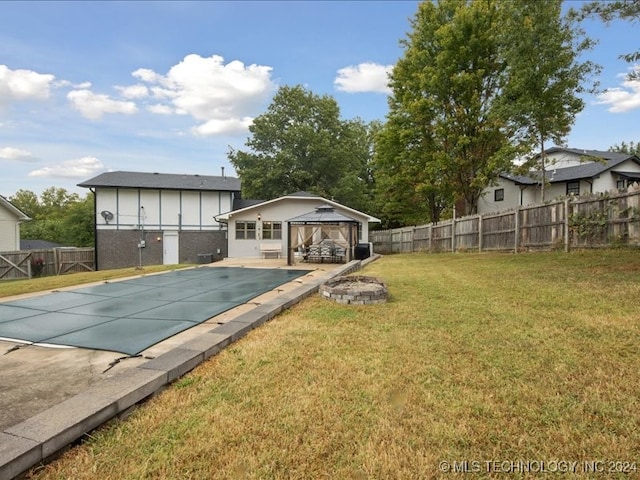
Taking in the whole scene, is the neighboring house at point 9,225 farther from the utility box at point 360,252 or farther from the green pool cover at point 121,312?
the utility box at point 360,252

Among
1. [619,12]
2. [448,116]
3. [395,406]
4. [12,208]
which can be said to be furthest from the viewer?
[12,208]

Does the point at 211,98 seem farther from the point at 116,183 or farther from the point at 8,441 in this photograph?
the point at 8,441

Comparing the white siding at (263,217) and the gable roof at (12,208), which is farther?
the gable roof at (12,208)

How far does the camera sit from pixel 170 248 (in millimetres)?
22891

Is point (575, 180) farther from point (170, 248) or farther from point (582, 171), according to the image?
point (170, 248)

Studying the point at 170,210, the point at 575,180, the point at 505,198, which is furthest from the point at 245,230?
the point at 575,180

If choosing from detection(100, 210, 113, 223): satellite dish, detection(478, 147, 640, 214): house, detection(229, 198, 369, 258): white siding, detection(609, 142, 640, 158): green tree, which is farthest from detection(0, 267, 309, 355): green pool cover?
detection(609, 142, 640, 158): green tree

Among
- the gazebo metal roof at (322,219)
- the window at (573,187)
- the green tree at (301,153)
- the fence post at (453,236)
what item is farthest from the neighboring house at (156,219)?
the window at (573,187)

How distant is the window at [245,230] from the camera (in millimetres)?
20453

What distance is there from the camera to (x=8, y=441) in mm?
1972

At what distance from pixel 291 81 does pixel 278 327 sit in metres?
33.8

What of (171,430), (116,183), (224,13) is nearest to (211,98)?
(116,183)

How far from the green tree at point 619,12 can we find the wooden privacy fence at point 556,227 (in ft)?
9.91

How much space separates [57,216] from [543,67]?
64.2 metres
